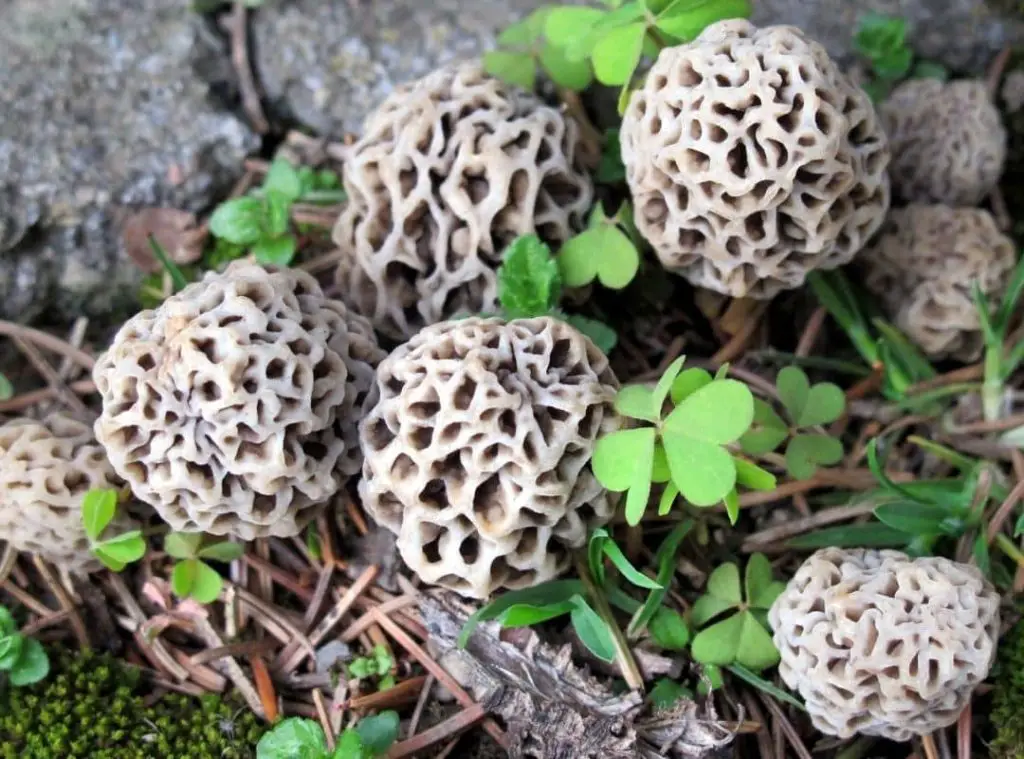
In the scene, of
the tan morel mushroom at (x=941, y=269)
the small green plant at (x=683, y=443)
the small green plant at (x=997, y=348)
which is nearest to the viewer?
the small green plant at (x=683, y=443)

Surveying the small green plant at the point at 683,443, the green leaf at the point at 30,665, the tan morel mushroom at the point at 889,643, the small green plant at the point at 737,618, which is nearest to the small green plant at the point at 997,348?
the tan morel mushroom at the point at 889,643

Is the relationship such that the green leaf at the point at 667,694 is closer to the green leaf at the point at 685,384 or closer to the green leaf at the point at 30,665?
the green leaf at the point at 685,384

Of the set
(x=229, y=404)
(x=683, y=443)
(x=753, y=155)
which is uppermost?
(x=753, y=155)

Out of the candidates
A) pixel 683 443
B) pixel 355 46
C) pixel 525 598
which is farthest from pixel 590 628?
pixel 355 46

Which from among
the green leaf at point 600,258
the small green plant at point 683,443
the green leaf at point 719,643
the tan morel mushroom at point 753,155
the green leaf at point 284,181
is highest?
the tan morel mushroom at point 753,155

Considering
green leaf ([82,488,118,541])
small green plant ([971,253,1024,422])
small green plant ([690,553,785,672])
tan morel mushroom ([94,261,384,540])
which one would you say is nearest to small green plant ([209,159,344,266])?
tan morel mushroom ([94,261,384,540])

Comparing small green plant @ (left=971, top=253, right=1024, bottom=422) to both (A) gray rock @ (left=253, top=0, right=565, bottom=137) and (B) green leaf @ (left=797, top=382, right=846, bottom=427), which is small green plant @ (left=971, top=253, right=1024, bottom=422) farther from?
(A) gray rock @ (left=253, top=0, right=565, bottom=137)

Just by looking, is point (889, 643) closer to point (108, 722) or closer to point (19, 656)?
point (108, 722)

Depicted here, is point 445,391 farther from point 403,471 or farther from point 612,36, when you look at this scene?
point 612,36
